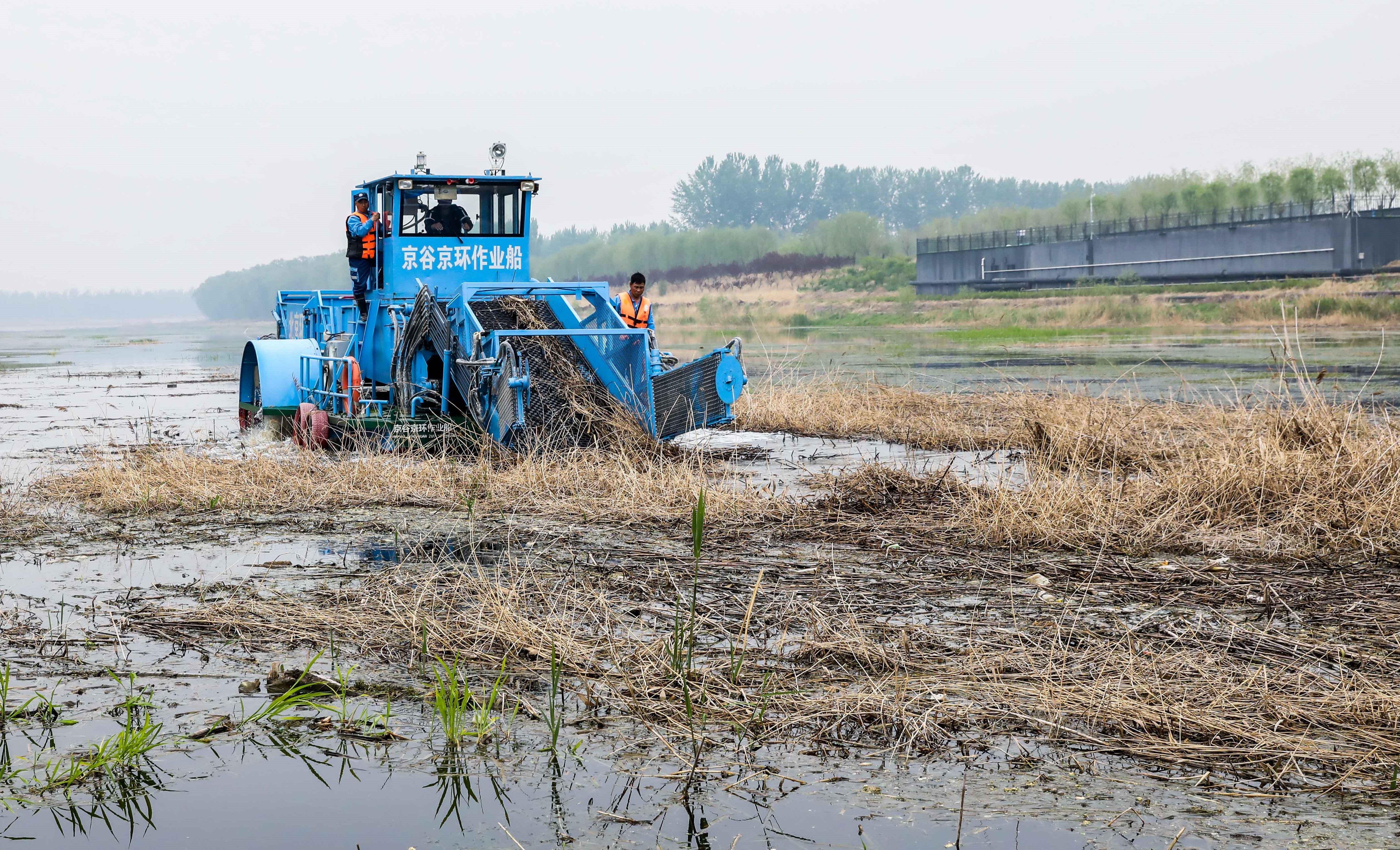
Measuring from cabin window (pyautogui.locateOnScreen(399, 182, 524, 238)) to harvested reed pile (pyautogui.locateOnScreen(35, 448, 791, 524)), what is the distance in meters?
3.37

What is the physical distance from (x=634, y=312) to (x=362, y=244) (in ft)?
10.1

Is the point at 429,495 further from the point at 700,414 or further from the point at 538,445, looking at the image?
the point at 700,414

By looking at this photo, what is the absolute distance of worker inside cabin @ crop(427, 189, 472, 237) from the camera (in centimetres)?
1316

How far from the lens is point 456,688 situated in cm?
452

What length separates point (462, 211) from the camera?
13.2m

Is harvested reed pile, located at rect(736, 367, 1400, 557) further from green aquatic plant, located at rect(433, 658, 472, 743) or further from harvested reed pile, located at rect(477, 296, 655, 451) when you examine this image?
green aquatic plant, located at rect(433, 658, 472, 743)

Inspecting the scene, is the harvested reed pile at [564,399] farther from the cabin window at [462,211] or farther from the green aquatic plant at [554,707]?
the green aquatic plant at [554,707]

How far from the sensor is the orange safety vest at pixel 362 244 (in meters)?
13.2

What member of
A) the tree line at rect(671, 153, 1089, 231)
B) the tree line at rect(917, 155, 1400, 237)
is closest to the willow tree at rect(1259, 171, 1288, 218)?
the tree line at rect(917, 155, 1400, 237)

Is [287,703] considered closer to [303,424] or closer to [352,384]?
[352,384]

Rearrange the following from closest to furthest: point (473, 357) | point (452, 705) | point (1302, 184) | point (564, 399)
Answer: point (452, 705) < point (564, 399) < point (473, 357) < point (1302, 184)

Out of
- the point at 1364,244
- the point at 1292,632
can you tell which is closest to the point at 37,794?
the point at 1292,632

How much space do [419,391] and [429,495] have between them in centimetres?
266

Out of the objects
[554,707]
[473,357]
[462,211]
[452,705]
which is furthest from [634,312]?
[452,705]
